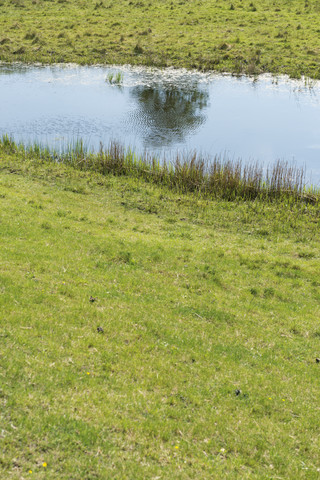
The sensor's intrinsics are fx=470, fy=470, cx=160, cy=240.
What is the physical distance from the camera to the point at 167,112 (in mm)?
37938

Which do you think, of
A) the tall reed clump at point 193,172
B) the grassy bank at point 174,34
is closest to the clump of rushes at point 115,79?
the grassy bank at point 174,34

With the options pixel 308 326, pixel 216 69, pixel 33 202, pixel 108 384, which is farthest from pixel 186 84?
pixel 108 384

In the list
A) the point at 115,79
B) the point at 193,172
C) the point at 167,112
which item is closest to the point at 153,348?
the point at 193,172

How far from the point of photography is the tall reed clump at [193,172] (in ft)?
80.7

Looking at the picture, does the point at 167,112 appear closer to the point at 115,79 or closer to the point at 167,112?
the point at 167,112

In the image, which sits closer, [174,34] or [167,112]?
[167,112]

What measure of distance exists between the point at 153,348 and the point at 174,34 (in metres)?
56.9

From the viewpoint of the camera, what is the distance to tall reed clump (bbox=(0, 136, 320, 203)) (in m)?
24.6

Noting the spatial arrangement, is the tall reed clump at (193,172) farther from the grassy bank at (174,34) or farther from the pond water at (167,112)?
the grassy bank at (174,34)

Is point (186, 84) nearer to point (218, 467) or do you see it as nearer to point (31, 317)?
point (31, 317)

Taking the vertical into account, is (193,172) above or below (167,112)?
below

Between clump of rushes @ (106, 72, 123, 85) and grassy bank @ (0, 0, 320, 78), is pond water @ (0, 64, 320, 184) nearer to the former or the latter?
clump of rushes @ (106, 72, 123, 85)

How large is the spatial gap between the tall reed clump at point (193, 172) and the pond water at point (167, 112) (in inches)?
78.1

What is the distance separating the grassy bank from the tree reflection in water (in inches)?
391
